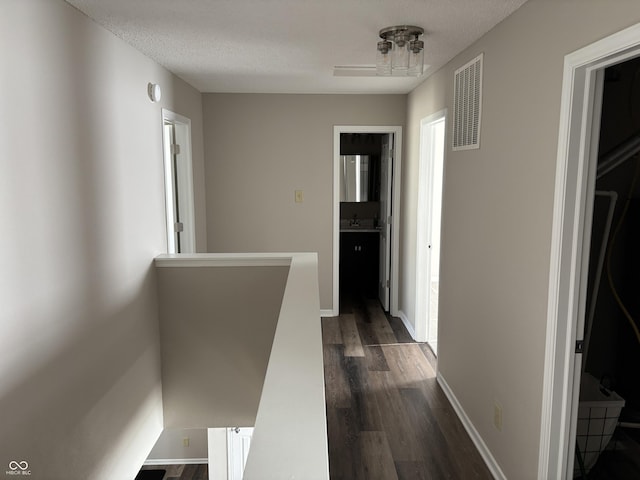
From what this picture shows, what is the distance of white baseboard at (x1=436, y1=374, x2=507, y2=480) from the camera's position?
8.86 feet

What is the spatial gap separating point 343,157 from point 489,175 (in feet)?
12.3

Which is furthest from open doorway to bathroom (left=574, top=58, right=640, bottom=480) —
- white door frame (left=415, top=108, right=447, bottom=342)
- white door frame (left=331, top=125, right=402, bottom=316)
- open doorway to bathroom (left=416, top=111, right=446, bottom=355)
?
white door frame (left=331, top=125, right=402, bottom=316)

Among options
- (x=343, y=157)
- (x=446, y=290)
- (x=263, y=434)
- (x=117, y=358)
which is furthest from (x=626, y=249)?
(x=343, y=157)

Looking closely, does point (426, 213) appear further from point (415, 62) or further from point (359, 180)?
point (359, 180)

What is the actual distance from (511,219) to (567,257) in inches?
19.8

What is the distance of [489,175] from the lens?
9.20 feet

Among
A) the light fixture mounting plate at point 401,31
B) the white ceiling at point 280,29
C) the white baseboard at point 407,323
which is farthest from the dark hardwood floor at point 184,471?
the light fixture mounting plate at point 401,31

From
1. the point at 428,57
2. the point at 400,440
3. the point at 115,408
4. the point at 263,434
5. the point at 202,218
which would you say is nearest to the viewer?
the point at 263,434

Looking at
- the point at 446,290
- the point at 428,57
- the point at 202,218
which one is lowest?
the point at 446,290

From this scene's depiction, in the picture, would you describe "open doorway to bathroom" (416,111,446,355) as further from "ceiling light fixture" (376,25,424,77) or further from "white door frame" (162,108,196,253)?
"white door frame" (162,108,196,253)

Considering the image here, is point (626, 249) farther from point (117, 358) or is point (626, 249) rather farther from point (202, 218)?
point (202, 218)

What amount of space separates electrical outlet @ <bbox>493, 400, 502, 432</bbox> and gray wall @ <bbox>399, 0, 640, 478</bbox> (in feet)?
0.14

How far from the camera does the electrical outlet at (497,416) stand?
8.81 feet

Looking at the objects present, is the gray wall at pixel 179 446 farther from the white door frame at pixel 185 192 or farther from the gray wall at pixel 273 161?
the white door frame at pixel 185 192
